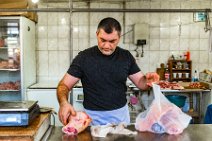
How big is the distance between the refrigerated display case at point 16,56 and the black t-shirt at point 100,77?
7.92ft

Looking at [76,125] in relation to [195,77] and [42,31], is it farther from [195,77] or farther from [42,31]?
[195,77]

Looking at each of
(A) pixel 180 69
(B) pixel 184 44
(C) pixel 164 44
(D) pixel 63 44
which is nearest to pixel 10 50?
(D) pixel 63 44

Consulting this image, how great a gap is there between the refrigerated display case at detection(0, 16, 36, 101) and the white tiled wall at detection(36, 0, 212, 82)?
314 millimetres

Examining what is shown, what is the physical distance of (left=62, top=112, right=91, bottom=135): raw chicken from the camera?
5.38 ft

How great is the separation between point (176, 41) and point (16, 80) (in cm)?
306

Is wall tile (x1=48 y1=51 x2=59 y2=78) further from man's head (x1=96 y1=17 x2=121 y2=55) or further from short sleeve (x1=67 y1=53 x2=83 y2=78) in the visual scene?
man's head (x1=96 y1=17 x2=121 y2=55)

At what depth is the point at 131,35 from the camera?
5.16 meters

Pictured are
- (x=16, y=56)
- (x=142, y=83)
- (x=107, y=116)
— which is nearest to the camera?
(x=107, y=116)

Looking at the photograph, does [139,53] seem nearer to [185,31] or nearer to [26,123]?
[185,31]

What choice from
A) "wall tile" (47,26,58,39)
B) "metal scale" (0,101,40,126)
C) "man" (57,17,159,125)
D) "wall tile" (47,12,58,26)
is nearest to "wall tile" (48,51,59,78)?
"wall tile" (47,26,58,39)

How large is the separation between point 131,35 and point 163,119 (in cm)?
359

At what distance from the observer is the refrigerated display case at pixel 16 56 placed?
14.3 ft

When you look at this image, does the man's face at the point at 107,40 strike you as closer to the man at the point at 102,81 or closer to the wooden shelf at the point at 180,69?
the man at the point at 102,81

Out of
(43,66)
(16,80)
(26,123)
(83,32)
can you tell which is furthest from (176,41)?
(26,123)
